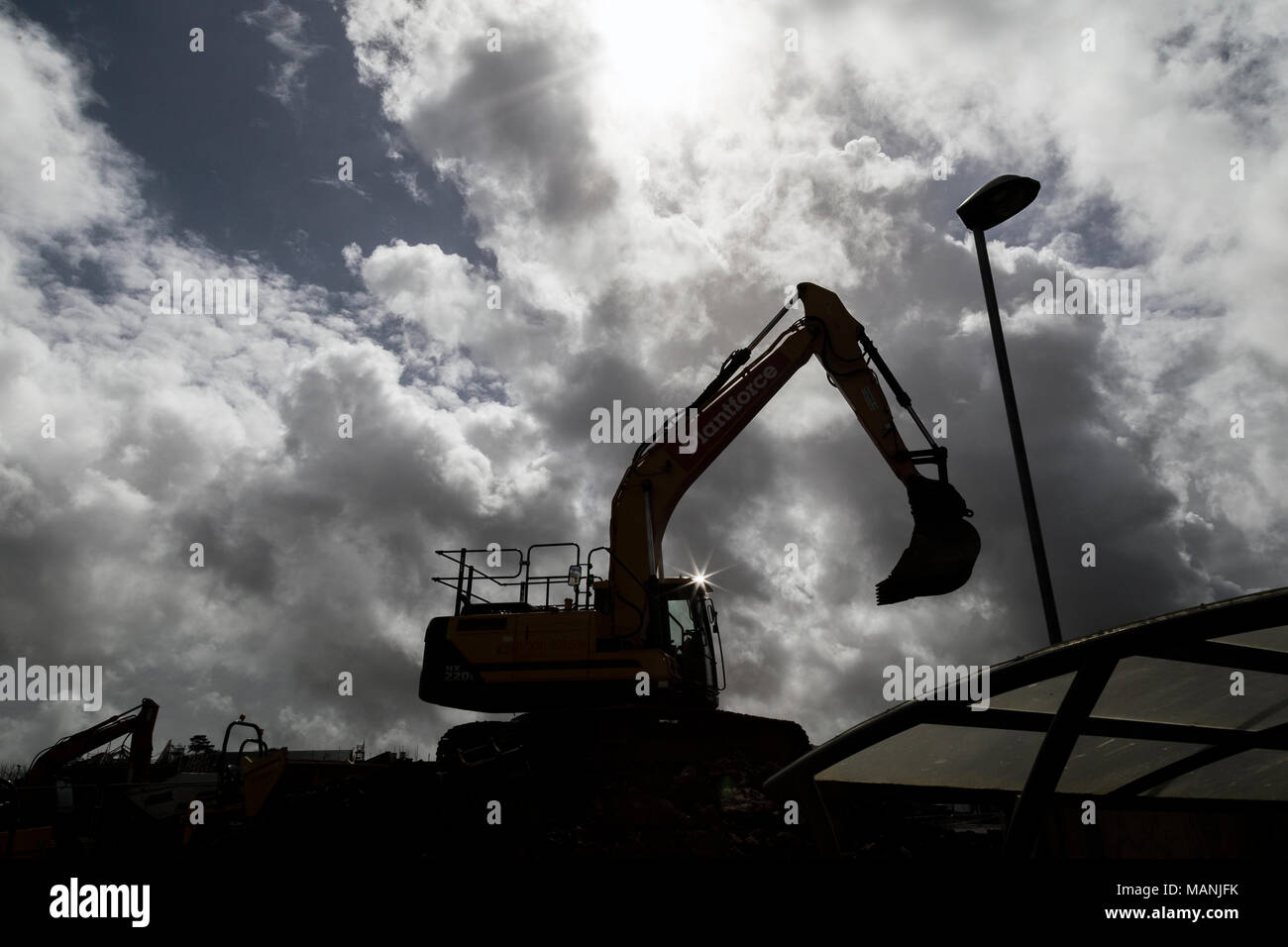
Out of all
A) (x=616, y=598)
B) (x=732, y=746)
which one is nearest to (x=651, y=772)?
(x=732, y=746)

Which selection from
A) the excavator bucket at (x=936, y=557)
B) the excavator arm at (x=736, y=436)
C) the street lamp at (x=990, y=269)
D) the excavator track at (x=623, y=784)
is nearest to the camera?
the street lamp at (x=990, y=269)

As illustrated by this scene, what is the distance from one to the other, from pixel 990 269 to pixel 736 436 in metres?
6.30

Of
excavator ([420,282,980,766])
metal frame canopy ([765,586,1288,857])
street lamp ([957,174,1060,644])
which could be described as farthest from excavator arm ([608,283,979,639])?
metal frame canopy ([765,586,1288,857])

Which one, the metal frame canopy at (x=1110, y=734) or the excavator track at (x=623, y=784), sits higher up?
the metal frame canopy at (x=1110, y=734)

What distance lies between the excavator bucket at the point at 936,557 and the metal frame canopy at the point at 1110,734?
6.57m

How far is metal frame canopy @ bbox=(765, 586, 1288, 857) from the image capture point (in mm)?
2471

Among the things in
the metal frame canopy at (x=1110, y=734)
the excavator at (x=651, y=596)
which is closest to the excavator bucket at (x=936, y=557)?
the excavator at (x=651, y=596)

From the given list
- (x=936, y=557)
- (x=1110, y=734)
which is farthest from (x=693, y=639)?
(x=1110, y=734)

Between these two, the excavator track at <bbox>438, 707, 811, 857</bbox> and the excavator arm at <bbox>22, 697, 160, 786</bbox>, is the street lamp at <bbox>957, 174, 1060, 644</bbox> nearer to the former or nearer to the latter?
the excavator track at <bbox>438, 707, 811, 857</bbox>

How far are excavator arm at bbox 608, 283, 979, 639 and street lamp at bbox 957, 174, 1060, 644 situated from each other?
11.1 feet

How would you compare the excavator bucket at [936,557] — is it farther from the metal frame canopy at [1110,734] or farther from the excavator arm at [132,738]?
the excavator arm at [132,738]

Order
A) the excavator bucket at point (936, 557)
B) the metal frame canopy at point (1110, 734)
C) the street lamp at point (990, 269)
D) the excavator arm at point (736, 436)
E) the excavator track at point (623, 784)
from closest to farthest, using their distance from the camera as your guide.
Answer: the metal frame canopy at point (1110, 734) → the street lamp at point (990, 269) → the excavator bucket at point (936, 557) → the excavator track at point (623, 784) → the excavator arm at point (736, 436)

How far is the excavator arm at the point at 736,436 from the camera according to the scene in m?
13.2
